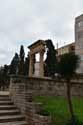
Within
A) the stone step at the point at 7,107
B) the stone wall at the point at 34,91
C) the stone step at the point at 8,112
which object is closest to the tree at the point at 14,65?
the stone wall at the point at 34,91

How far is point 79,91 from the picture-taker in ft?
34.6

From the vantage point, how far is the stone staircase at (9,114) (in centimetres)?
678

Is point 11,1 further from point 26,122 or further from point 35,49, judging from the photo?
point 26,122

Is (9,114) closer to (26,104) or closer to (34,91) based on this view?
(26,104)

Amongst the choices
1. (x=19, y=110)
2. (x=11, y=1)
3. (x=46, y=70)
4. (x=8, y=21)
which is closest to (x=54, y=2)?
(x=11, y=1)

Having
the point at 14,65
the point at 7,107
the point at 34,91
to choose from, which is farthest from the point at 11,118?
the point at 14,65

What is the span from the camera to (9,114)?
7.22m

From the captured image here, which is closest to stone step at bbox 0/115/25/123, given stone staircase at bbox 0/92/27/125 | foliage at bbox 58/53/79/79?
stone staircase at bbox 0/92/27/125

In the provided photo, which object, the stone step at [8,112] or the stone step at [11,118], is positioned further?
the stone step at [8,112]

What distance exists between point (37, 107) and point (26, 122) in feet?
2.43

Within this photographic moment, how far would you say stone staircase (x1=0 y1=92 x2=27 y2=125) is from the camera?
6.78 metres

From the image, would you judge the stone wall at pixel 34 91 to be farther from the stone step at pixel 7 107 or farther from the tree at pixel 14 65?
the tree at pixel 14 65

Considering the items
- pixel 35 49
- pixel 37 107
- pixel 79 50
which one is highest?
pixel 79 50

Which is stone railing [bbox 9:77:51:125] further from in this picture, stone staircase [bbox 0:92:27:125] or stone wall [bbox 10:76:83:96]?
stone staircase [bbox 0:92:27:125]
